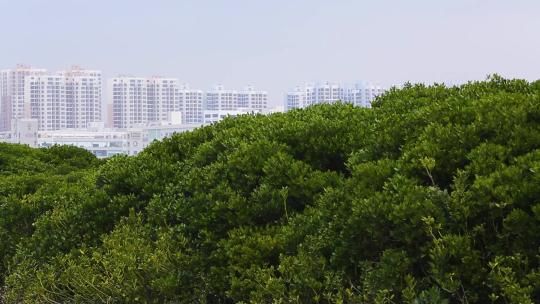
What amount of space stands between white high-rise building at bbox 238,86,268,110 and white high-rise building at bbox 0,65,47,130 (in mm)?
34338

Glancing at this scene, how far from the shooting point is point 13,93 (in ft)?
415

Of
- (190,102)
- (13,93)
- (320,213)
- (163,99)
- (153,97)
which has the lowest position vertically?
(320,213)

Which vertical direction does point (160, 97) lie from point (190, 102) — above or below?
above

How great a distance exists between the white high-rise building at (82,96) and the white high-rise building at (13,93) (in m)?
5.13

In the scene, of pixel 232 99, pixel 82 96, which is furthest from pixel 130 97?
pixel 232 99

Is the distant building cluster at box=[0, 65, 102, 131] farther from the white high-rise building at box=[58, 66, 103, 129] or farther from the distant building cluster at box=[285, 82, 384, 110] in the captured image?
the distant building cluster at box=[285, 82, 384, 110]

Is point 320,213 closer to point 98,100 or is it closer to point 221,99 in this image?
point 221,99

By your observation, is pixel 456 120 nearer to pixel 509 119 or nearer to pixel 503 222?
pixel 509 119

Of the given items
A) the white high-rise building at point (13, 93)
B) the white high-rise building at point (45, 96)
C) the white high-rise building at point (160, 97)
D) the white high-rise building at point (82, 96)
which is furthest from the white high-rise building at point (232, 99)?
the white high-rise building at point (13, 93)

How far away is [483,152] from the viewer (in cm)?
391

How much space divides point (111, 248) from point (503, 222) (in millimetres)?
3230

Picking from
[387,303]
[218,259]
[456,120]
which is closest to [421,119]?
[456,120]

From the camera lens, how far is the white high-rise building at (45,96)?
127 meters

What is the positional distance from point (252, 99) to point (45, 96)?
34.8 m
